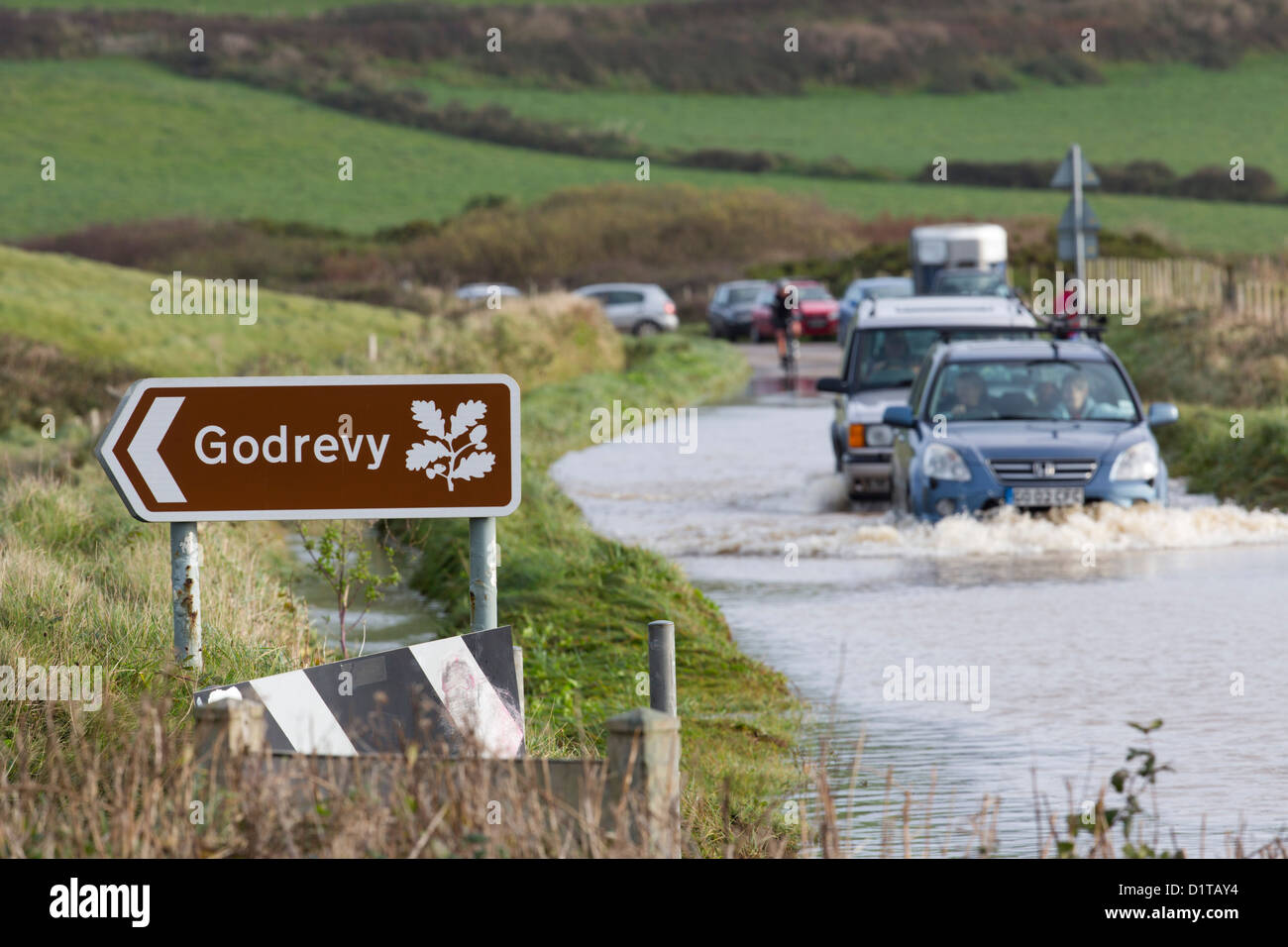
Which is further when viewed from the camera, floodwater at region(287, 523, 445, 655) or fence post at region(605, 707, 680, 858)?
floodwater at region(287, 523, 445, 655)

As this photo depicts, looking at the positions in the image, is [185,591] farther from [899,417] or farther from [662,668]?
[899,417]

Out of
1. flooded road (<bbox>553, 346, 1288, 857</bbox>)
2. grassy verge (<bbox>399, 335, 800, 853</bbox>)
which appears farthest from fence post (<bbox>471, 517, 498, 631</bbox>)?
flooded road (<bbox>553, 346, 1288, 857</bbox>)

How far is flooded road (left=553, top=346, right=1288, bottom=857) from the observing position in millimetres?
7957

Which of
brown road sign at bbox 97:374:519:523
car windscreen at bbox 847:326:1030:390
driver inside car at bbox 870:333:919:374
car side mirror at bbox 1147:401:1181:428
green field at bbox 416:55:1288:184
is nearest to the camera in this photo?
brown road sign at bbox 97:374:519:523

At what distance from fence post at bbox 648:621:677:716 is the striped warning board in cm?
47

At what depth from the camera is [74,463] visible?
19734 mm

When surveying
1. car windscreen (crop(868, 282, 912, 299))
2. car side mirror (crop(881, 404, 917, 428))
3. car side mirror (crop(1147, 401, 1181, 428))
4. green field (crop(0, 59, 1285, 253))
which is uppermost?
green field (crop(0, 59, 1285, 253))

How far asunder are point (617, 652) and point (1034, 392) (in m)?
6.53

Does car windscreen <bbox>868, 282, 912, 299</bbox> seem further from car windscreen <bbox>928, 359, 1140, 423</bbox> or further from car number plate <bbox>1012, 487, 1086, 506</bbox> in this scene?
car number plate <bbox>1012, 487, 1086, 506</bbox>

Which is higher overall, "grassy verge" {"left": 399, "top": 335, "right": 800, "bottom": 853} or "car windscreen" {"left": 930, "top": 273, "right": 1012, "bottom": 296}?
"car windscreen" {"left": 930, "top": 273, "right": 1012, "bottom": 296}
